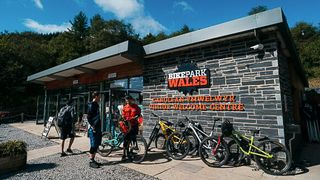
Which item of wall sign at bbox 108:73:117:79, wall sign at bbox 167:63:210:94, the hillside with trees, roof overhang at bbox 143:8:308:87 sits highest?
the hillside with trees

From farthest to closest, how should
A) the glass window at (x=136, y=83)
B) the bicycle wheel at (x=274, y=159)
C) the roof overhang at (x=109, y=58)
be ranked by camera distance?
the glass window at (x=136, y=83) < the roof overhang at (x=109, y=58) < the bicycle wheel at (x=274, y=159)

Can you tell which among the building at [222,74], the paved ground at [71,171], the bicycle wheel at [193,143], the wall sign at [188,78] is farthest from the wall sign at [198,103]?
the paved ground at [71,171]

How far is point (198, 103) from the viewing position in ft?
18.6

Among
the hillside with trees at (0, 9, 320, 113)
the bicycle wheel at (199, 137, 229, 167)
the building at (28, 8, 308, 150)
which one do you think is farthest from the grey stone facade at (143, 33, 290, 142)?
the hillside with trees at (0, 9, 320, 113)

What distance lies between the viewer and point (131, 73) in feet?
25.9

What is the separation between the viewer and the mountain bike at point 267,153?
4.10 m

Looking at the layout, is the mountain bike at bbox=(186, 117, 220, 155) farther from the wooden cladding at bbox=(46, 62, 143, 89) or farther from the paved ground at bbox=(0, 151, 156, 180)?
the wooden cladding at bbox=(46, 62, 143, 89)

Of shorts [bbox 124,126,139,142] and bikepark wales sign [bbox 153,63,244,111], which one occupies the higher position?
bikepark wales sign [bbox 153,63,244,111]

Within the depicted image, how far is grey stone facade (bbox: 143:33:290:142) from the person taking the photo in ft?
14.8

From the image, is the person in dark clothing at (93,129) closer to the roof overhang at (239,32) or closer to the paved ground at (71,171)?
the paved ground at (71,171)

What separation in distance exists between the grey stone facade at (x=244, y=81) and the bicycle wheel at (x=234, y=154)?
420 millimetres

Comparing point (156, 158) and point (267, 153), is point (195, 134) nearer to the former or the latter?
point (156, 158)

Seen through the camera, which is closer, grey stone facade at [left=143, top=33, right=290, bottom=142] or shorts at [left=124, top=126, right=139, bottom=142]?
grey stone facade at [left=143, top=33, right=290, bottom=142]

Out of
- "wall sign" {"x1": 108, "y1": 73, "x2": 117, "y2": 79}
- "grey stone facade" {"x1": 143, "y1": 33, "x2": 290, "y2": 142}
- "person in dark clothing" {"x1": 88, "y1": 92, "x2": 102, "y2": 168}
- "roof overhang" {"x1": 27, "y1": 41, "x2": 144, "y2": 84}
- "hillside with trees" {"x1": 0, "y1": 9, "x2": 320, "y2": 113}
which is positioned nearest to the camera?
"grey stone facade" {"x1": 143, "y1": 33, "x2": 290, "y2": 142}
